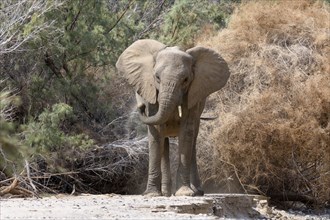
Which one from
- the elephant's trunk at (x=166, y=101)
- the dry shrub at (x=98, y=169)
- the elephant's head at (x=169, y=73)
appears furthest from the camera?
the dry shrub at (x=98, y=169)

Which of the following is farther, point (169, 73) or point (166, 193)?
point (166, 193)

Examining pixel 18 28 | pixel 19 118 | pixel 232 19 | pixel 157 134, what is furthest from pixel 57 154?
pixel 232 19

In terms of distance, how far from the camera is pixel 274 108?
20188 mm

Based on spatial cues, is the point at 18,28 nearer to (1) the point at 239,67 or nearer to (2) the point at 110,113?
(2) the point at 110,113

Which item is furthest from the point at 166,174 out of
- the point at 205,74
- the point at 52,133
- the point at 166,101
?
the point at 52,133

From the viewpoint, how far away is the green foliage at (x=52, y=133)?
18.4 metres

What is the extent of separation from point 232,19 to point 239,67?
151 centimetres

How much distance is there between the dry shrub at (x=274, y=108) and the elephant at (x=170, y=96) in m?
3.79

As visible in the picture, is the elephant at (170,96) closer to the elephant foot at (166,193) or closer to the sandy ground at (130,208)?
the elephant foot at (166,193)

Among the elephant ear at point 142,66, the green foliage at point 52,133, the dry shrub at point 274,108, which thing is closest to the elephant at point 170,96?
the elephant ear at point 142,66

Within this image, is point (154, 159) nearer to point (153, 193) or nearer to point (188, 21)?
point (153, 193)

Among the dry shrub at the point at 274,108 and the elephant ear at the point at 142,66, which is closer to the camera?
the elephant ear at the point at 142,66

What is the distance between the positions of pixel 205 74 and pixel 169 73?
119 cm

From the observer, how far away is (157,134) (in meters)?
15.7
